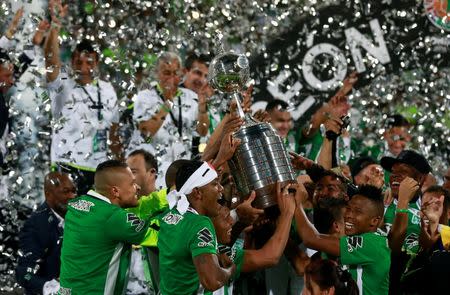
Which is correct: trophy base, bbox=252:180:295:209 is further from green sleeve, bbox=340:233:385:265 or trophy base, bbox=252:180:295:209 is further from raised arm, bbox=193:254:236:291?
raised arm, bbox=193:254:236:291

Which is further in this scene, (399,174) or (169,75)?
(169,75)

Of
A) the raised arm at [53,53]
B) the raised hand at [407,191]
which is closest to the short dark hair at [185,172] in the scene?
the raised hand at [407,191]

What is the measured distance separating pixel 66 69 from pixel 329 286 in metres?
5.20

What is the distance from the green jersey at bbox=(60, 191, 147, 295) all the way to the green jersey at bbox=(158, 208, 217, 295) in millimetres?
513

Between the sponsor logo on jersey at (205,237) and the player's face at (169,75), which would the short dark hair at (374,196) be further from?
the player's face at (169,75)

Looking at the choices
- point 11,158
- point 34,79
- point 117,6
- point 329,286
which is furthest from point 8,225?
point 329,286

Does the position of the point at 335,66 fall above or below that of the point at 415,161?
above

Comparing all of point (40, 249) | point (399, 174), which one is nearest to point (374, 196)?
point (399, 174)

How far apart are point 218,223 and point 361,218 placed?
2.86ft

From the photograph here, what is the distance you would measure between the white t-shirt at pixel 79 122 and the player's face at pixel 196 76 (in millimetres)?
902

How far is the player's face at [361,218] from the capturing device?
6.14 m

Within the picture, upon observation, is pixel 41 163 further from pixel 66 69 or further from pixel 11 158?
pixel 66 69

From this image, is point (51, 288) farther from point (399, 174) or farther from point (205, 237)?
point (399, 174)

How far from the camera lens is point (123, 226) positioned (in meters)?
6.22
